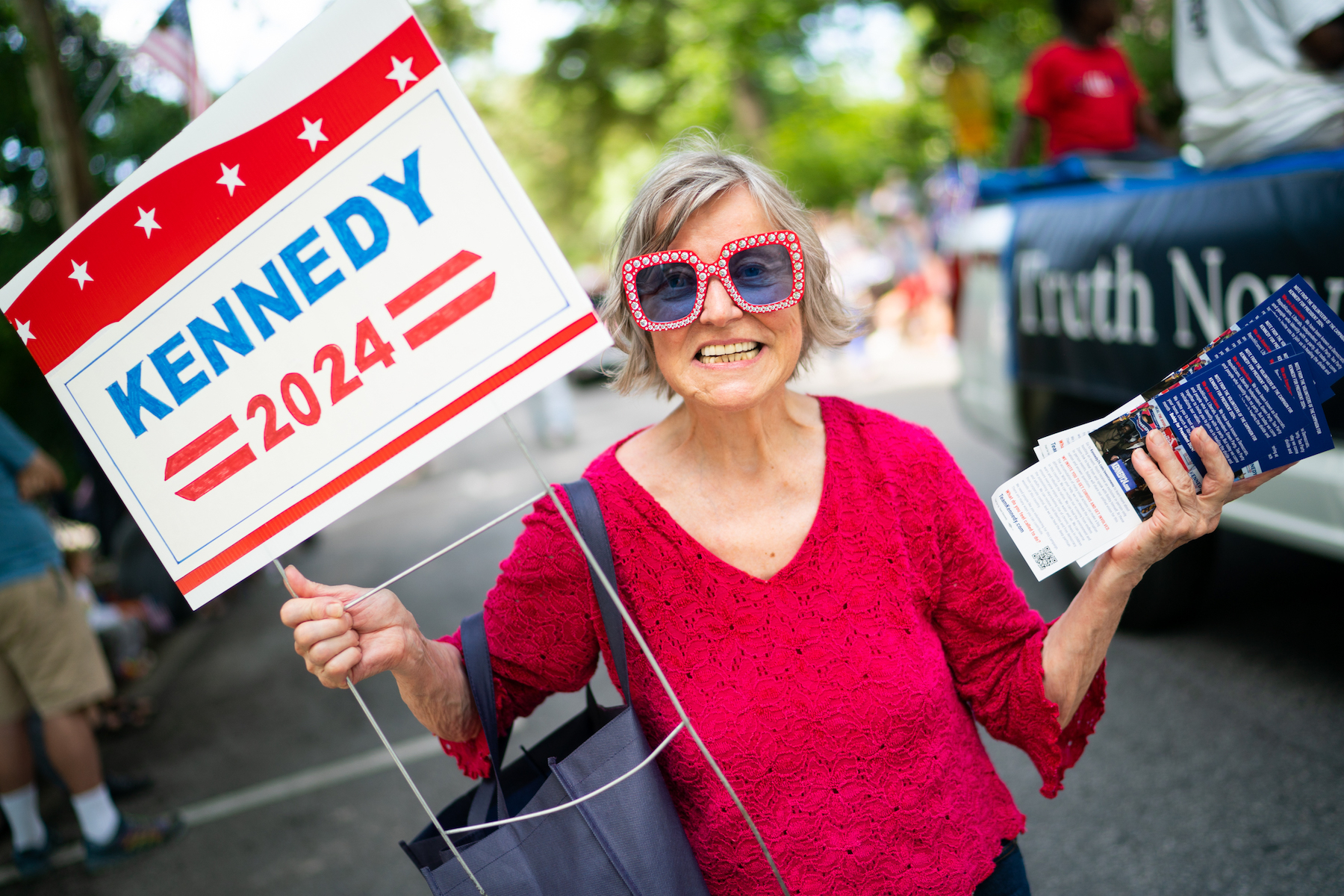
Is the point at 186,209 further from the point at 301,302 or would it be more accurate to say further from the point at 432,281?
the point at 432,281

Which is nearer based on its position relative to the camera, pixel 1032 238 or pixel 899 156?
pixel 1032 238

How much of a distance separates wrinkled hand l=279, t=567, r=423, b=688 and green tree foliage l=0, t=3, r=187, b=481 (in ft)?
18.7

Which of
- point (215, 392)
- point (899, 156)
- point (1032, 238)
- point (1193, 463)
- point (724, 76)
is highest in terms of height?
point (724, 76)

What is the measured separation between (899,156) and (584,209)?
18221 millimetres

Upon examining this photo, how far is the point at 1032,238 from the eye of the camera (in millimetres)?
3996

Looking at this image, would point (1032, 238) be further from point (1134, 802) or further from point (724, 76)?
point (724, 76)

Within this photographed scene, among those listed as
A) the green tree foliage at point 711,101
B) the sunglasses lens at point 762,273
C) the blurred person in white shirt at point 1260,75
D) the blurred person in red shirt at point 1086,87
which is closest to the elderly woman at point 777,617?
the sunglasses lens at point 762,273

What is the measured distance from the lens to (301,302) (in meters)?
1.31

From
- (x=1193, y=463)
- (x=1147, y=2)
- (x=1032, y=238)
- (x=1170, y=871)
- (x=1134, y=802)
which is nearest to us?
(x=1193, y=463)

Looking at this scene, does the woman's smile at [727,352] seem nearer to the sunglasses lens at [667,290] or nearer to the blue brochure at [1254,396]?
the sunglasses lens at [667,290]

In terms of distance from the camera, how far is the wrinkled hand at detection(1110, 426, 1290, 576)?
51.2 inches

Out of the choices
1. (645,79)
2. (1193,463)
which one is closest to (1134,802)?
(1193,463)

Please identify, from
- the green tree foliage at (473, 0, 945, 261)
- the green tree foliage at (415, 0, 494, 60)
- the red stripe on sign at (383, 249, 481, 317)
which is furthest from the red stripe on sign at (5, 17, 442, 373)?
the green tree foliage at (473, 0, 945, 261)

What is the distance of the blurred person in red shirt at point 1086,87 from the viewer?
15.4 feet
